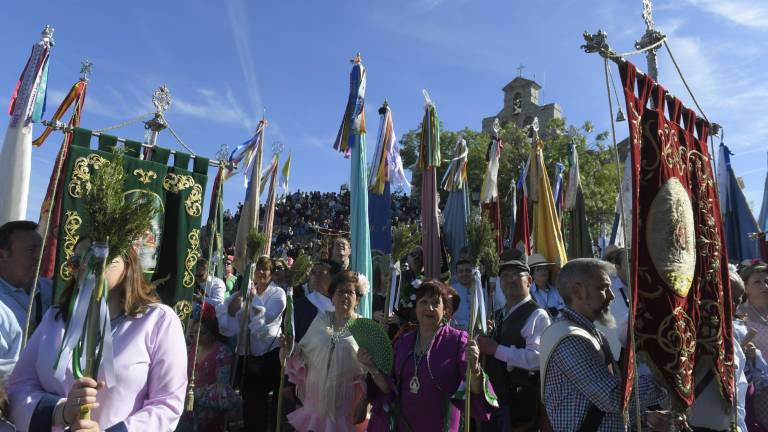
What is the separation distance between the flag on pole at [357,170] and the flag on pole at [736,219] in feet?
17.2

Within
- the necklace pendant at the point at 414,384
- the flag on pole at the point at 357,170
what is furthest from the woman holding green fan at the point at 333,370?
the flag on pole at the point at 357,170

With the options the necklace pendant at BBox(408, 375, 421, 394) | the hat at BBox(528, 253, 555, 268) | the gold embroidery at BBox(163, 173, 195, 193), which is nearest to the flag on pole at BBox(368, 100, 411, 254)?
the hat at BBox(528, 253, 555, 268)

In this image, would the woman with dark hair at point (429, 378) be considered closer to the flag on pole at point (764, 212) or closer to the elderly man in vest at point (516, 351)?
the elderly man in vest at point (516, 351)

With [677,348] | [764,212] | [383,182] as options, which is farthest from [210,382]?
[764,212]

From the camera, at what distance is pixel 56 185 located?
4.35m

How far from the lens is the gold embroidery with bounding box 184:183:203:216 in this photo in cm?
471

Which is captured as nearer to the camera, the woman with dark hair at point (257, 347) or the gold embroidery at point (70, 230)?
the gold embroidery at point (70, 230)

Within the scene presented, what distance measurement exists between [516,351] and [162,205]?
3.16m

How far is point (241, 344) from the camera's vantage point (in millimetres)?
5777

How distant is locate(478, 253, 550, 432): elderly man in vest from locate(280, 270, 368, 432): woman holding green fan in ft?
3.68

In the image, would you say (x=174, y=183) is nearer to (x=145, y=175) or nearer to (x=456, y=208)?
(x=145, y=175)

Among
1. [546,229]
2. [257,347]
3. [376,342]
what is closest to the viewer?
[376,342]

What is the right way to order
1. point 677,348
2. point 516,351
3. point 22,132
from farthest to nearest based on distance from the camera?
point 22,132, point 516,351, point 677,348

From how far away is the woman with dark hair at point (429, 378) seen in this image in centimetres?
344
